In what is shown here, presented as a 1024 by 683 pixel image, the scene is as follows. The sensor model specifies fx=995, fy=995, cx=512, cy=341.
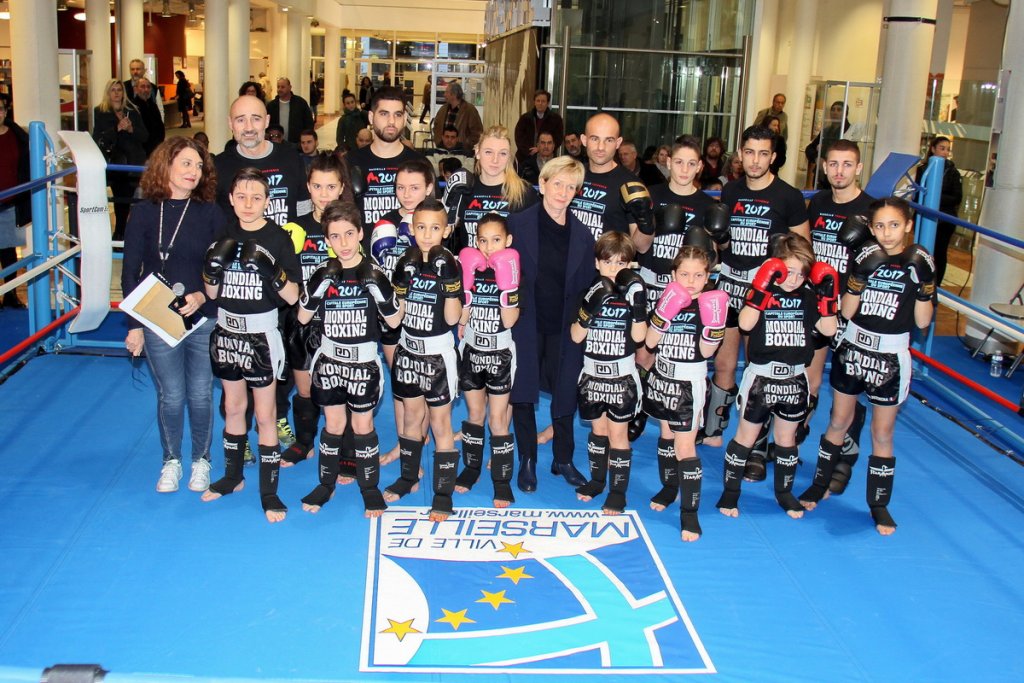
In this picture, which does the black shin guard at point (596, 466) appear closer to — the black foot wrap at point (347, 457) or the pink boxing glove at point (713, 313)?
the pink boxing glove at point (713, 313)

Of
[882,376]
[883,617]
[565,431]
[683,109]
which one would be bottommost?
[883,617]

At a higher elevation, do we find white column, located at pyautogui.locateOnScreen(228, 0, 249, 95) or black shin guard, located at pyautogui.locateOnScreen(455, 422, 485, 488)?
white column, located at pyautogui.locateOnScreen(228, 0, 249, 95)

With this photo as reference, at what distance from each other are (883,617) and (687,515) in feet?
2.95

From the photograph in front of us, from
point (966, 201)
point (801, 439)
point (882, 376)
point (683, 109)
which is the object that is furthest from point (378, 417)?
point (966, 201)

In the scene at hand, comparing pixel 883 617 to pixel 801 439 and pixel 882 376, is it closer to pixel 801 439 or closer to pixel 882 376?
pixel 882 376

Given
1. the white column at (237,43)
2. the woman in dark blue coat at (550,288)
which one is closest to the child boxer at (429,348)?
the woman in dark blue coat at (550,288)

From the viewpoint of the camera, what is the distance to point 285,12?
25.2 metres

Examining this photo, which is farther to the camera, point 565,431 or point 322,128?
point 322,128

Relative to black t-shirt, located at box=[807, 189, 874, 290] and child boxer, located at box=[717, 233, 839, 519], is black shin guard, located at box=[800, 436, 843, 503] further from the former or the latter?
black t-shirt, located at box=[807, 189, 874, 290]

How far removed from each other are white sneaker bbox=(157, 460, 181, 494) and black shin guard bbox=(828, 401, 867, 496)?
2.98 metres

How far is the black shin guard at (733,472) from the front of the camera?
14.3ft

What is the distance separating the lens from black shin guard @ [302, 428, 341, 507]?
169 inches

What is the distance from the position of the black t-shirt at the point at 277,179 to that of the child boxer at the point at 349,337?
0.59 m

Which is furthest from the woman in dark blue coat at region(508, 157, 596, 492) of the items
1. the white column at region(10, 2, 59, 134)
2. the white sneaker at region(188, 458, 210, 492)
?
the white column at region(10, 2, 59, 134)
